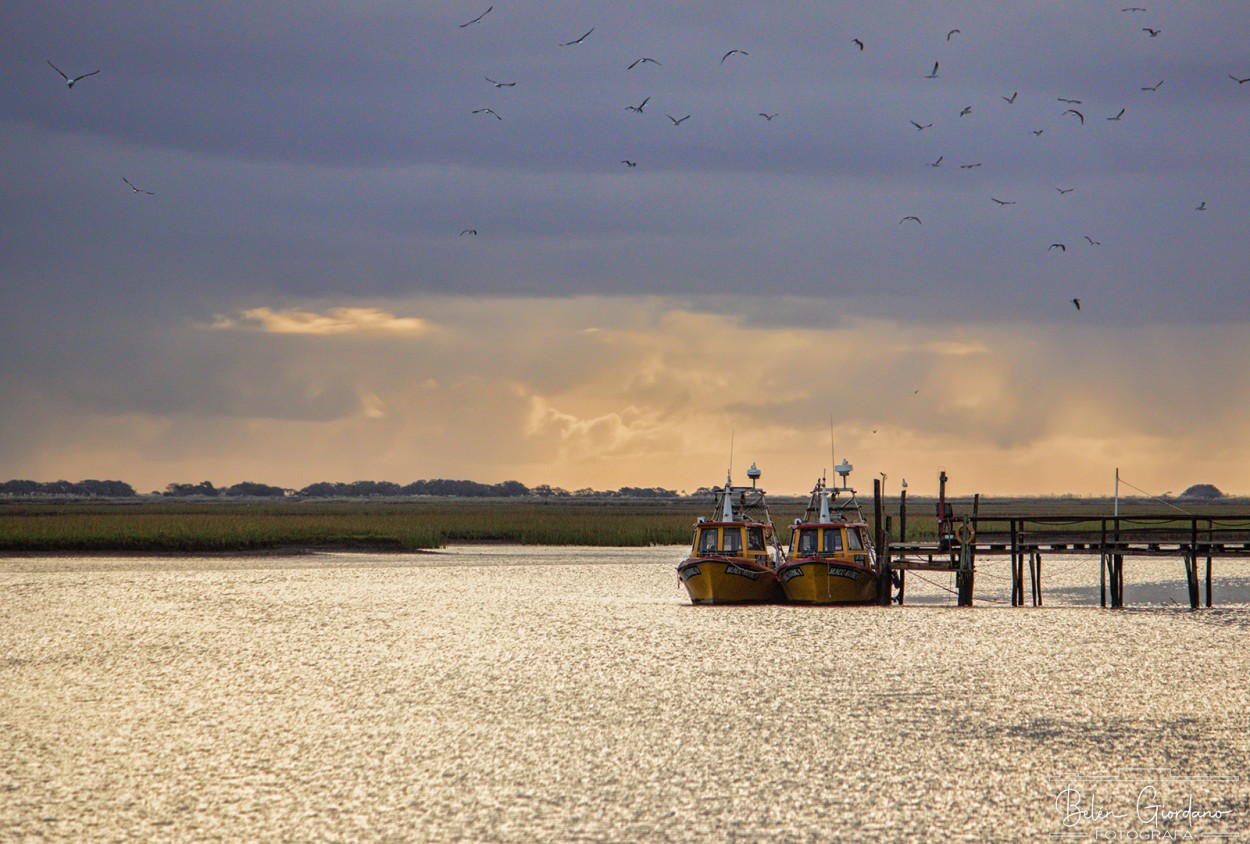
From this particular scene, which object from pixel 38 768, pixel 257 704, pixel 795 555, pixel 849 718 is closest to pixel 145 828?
pixel 38 768

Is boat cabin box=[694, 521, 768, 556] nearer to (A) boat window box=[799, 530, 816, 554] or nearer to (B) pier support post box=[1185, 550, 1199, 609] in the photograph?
(A) boat window box=[799, 530, 816, 554]

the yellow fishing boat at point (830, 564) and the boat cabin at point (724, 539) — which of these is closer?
A: the yellow fishing boat at point (830, 564)

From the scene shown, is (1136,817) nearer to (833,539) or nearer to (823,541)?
(823,541)

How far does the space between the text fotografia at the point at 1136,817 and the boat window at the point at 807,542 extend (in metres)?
22.9

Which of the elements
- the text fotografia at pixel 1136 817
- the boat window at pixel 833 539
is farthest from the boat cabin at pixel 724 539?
the text fotografia at pixel 1136 817

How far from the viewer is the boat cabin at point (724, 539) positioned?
1458 inches

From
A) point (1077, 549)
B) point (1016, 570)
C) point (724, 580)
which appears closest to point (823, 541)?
point (724, 580)

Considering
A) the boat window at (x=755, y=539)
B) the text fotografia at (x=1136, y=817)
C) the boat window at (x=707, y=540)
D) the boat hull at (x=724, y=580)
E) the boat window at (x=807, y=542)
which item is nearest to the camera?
the text fotografia at (x=1136, y=817)

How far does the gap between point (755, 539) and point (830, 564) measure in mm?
3291

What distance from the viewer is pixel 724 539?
3716 cm

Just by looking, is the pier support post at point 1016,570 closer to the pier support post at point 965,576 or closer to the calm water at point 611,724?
the pier support post at point 965,576

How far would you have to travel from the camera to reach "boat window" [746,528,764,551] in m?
37.5

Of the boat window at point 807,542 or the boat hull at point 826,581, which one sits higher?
the boat window at point 807,542

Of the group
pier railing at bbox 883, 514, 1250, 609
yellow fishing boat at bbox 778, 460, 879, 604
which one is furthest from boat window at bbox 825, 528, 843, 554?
pier railing at bbox 883, 514, 1250, 609
